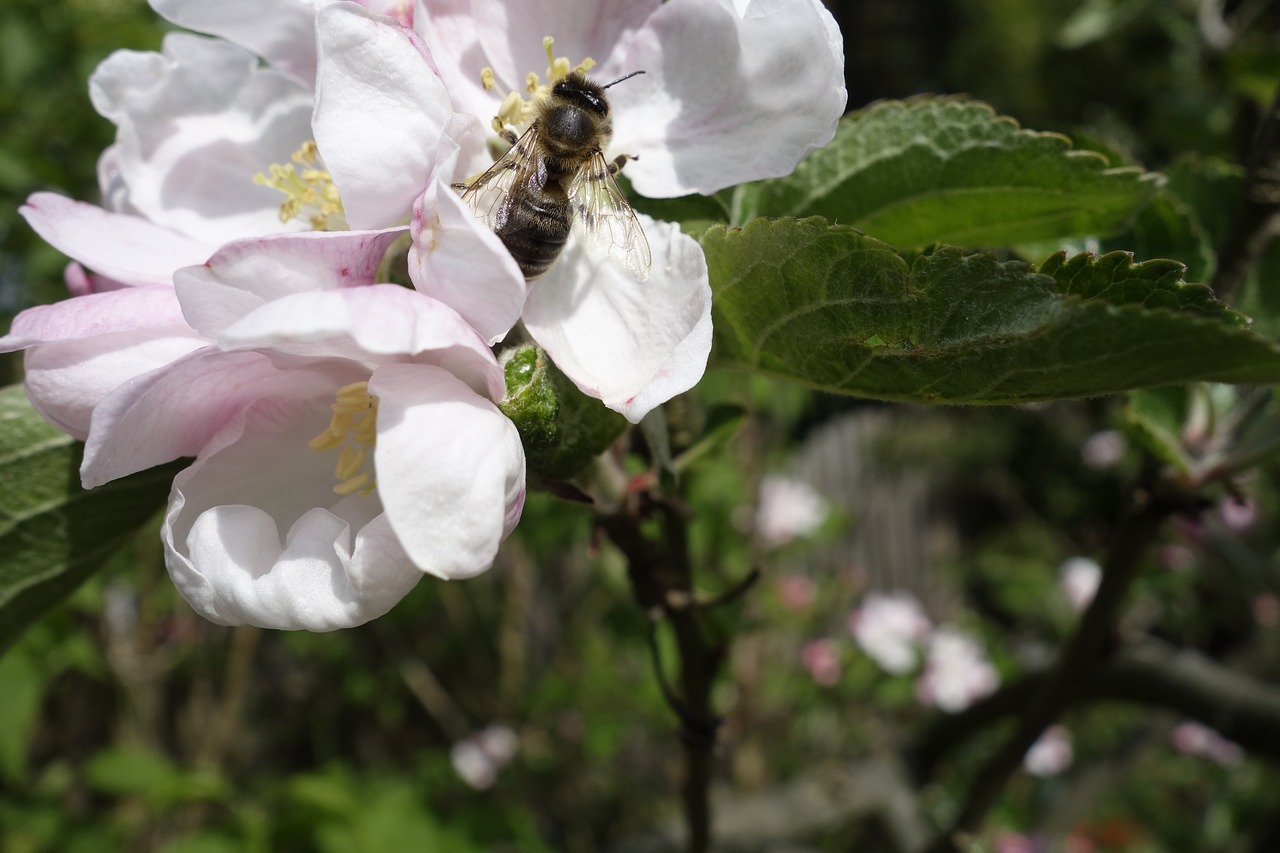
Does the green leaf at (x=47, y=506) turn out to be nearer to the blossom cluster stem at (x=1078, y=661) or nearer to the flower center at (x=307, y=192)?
the flower center at (x=307, y=192)

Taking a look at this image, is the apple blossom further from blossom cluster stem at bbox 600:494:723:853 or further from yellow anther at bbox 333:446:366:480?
blossom cluster stem at bbox 600:494:723:853

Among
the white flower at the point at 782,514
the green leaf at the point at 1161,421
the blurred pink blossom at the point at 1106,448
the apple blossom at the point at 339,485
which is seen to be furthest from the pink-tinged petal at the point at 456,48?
the blurred pink blossom at the point at 1106,448

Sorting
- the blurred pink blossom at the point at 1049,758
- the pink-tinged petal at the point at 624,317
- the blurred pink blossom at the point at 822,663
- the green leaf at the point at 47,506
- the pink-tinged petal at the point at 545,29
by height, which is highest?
the pink-tinged petal at the point at 545,29

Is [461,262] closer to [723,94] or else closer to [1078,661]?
[723,94]

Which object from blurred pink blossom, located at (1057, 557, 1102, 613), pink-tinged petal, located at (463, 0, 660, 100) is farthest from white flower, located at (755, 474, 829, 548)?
pink-tinged petal, located at (463, 0, 660, 100)

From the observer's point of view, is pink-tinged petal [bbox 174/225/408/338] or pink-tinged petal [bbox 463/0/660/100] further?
pink-tinged petal [bbox 463/0/660/100]

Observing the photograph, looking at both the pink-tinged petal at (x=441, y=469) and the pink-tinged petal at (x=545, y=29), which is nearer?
the pink-tinged petal at (x=441, y=469)

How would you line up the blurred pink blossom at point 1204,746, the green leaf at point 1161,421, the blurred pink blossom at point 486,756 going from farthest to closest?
the blurred pink blossom at point 486,756 < the blurred pink blossom at point 1204,746 < the green leaf at point 1161,421

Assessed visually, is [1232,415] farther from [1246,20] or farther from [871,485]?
[871,485]
